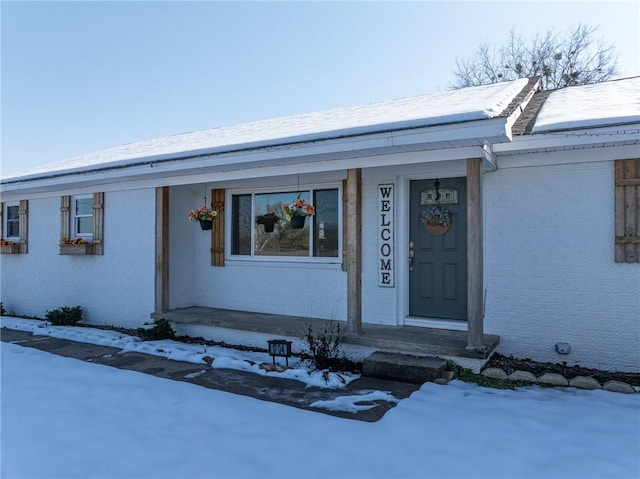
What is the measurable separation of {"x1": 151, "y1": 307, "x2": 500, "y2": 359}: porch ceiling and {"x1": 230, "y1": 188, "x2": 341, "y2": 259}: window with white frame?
39.3 inches

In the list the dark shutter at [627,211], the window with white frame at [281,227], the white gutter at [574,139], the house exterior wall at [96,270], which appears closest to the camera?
the white gutter at [574,139]

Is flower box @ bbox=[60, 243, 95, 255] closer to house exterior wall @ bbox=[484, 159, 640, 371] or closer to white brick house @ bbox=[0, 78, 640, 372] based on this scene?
white brick house @ bbox=[0, 78, 640, 372]

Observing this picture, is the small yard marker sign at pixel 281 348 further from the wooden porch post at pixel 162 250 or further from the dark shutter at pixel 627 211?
the dark shutter at pixel 627 211

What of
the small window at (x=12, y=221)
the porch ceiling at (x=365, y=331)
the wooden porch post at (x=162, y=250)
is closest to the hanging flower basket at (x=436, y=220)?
the porch ceiling at (x=365, y=331)

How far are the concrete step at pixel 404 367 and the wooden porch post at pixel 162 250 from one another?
370 centimetres

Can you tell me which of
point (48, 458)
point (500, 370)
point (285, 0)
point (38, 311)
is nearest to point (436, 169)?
point (500, 370)

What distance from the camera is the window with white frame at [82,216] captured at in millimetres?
8172

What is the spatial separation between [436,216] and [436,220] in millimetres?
52

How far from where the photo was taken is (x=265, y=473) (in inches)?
103

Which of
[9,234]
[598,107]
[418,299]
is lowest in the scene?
[418,299]

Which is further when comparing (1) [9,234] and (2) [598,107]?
(1) [9,234]

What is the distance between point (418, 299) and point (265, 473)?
372 centimetres

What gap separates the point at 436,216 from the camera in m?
5.71

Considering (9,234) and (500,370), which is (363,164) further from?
(9,234)
